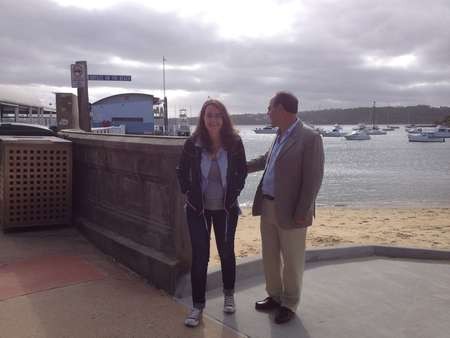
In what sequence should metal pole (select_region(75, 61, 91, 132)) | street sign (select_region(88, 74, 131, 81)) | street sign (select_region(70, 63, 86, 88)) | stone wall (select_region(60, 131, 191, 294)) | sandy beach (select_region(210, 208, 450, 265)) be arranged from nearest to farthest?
stone wall (select_region(60, 131, 191, 294)), sandy beach (select_region(210, 208, 450, 265)), street sign (select_region(70, 63, 86, 88)), metal pole (select_region(75, 61, 91, 132)), street sign (select_region(88, 74, 131, 81))

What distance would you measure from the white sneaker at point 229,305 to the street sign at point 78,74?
22.3 feet

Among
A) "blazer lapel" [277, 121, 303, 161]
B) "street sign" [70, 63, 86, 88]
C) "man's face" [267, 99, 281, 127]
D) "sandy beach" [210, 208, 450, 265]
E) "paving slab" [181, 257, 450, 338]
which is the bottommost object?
"sandy beach" [210, 208, 450, 265]

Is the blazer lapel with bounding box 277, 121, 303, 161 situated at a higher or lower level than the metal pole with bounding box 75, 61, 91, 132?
lower

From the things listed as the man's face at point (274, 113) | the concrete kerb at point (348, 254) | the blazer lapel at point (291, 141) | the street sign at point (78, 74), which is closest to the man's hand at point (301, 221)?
the blazer lapel at point (291, 141)

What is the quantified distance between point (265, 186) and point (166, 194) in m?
1.12

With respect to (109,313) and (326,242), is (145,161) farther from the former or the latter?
(326,242)

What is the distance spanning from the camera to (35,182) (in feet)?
21.5

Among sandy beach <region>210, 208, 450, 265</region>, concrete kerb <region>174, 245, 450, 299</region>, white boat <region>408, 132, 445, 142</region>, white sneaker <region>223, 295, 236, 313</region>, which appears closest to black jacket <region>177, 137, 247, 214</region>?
white sneaker <region>223, 295, 236, 313</region>

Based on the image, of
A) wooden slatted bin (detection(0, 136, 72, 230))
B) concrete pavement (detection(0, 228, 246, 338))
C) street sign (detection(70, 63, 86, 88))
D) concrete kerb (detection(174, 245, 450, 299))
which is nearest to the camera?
concrete pavement (detection(0, 228, 246, 338))

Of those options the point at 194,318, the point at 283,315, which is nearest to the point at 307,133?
the point at 283,315

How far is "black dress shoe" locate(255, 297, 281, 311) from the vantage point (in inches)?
159

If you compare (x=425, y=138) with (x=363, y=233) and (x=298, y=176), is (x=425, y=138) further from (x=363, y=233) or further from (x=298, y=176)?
(x=298, y=176)

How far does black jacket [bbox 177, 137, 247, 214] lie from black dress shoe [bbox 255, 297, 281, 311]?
833 millimetres

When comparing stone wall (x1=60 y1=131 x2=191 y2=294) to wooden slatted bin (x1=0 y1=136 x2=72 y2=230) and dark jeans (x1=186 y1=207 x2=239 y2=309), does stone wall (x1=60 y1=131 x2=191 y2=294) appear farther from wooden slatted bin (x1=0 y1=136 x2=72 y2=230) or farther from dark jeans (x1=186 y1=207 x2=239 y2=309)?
dark jeans (x1=186 y1=207 x2=239 y2=309)
